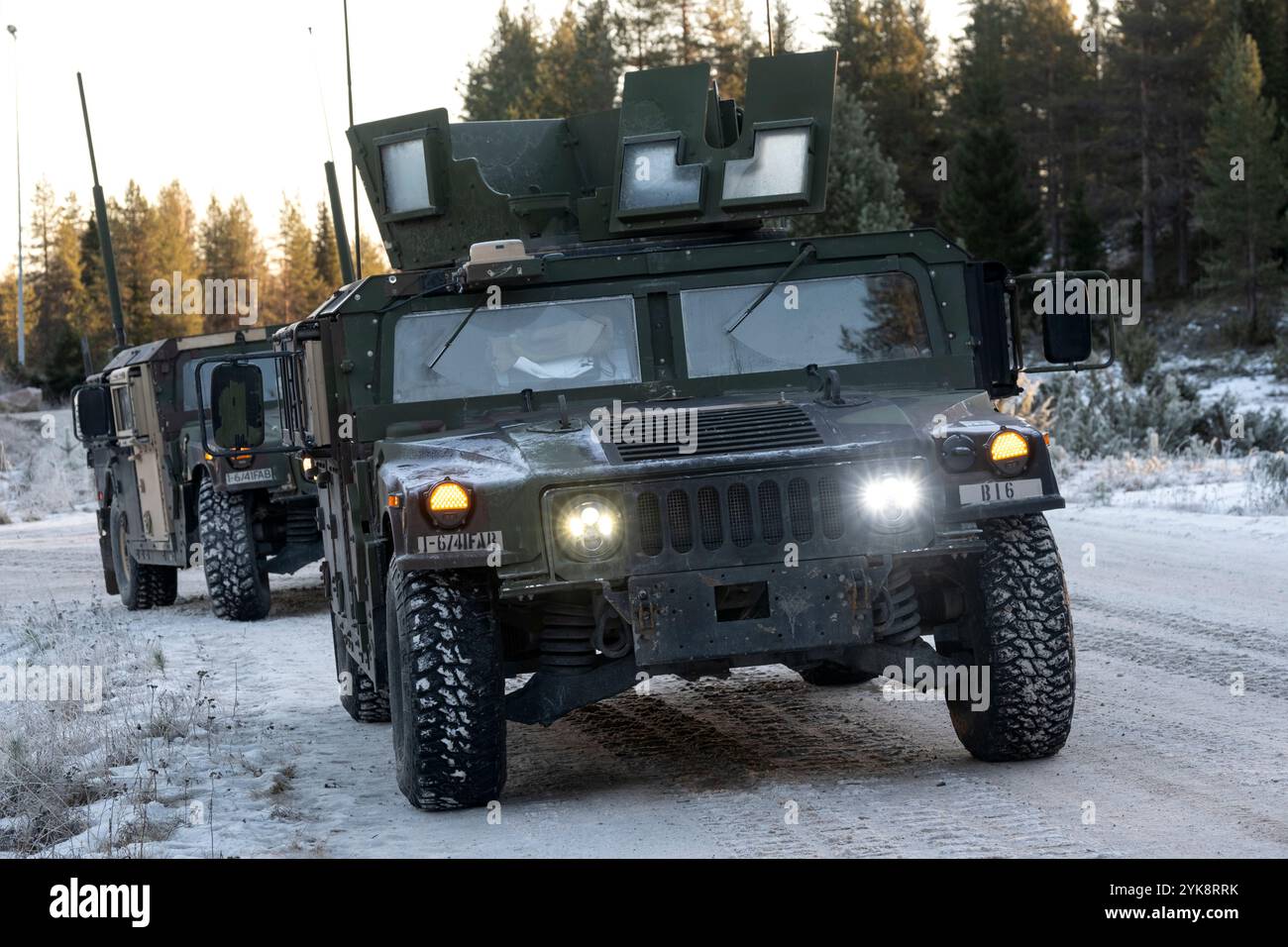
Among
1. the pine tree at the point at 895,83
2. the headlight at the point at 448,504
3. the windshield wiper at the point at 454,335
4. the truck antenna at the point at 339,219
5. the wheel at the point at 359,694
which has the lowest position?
the wheel at the point at 359,694

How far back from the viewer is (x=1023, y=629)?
20.2 ft

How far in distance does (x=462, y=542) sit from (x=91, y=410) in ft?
34.1

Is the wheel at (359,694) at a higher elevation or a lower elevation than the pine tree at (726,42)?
lower

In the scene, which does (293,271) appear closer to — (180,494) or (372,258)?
(372,258)

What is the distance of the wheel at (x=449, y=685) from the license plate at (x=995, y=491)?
1625 millimetres

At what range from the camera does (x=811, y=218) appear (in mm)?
38688

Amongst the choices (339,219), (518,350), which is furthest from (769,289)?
(339,219)

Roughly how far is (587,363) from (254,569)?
24.0 feet

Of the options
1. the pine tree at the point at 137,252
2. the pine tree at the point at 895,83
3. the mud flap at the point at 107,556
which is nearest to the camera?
the mud flap at the point at 107,556

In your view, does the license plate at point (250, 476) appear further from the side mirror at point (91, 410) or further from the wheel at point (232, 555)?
the side mirror at point (91, 410)

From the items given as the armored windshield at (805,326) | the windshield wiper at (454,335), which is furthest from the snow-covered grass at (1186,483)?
the windshield wiper at (454,335)

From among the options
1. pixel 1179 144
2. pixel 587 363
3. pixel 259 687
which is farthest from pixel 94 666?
pixel 1179 144

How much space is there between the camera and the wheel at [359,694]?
8375 millimetres
